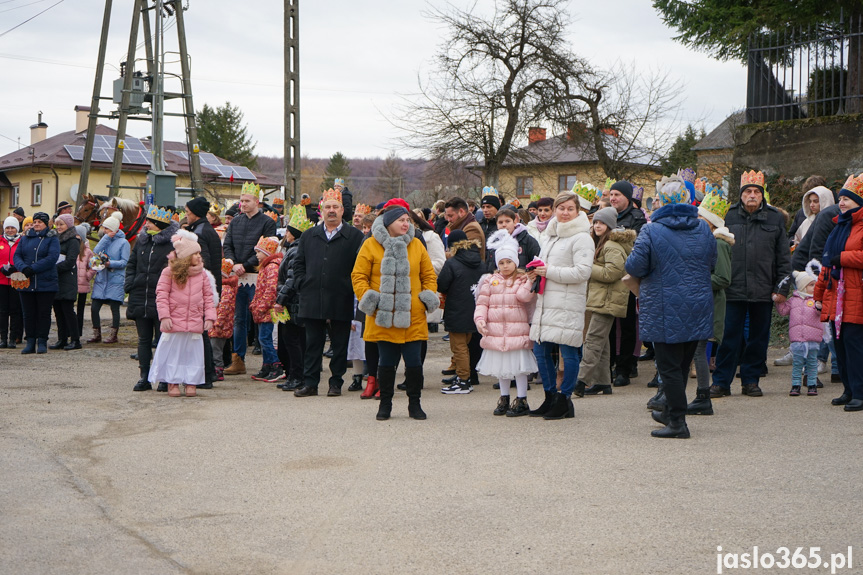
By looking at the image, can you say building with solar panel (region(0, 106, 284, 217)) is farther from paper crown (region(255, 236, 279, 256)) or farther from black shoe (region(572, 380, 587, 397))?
black shoe (region(572, 380, 587, 397))

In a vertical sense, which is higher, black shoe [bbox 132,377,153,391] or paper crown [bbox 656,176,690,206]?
paper crown [bbox 656,176,690,206]

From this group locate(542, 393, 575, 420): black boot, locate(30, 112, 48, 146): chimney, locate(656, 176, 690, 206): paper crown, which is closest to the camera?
locate(656, 176, 690, 206): paper crown

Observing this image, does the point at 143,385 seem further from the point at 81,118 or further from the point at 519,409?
the point at 81,118

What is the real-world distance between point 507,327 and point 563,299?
716 mm

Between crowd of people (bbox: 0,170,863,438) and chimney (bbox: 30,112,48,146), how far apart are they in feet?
205

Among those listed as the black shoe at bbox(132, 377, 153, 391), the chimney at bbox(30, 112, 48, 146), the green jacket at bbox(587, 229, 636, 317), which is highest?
the chimney at bbox(30, 112, 48, 146)

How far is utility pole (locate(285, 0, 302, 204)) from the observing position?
70.4ft

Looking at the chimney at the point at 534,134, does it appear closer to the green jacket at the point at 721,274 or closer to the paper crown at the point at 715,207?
the green jacket at the point at 721,274

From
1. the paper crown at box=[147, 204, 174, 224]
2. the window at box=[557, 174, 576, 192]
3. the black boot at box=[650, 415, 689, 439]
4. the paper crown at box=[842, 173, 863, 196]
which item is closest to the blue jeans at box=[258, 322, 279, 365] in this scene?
the paper crown at box=[147, 204, 174, 224]

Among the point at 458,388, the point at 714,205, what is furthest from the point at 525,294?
the point at 458,388

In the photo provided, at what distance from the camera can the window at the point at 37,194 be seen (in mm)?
56562

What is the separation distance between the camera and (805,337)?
9.77 metres

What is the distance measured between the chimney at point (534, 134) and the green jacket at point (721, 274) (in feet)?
73.0

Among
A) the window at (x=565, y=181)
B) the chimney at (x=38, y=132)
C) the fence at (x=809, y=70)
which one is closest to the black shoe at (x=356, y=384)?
the fence at (x=809, y=70)
